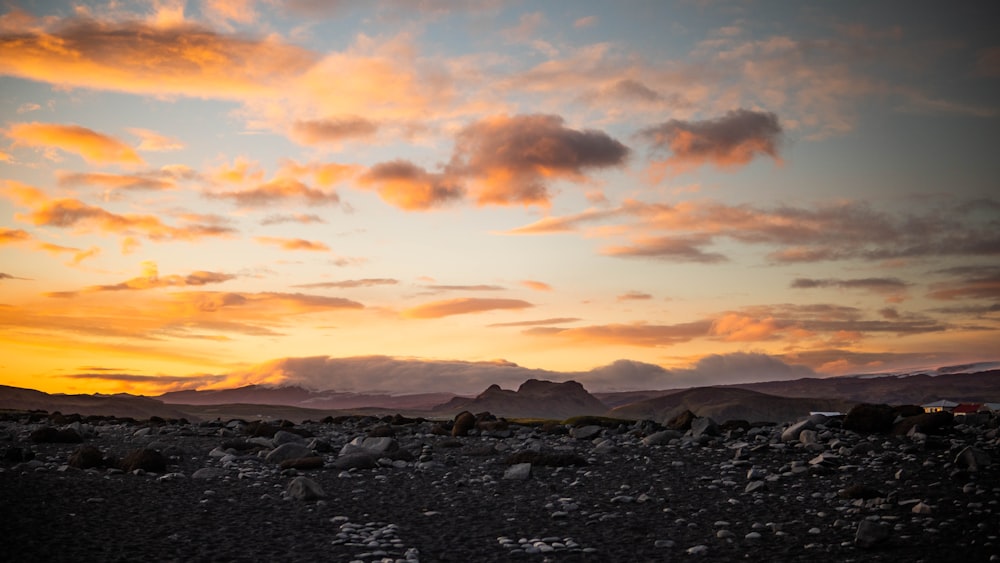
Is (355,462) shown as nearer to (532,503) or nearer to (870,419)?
(532,503)

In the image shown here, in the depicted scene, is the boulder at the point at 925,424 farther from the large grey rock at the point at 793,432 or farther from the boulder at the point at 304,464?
the boulder at the point at 304,464

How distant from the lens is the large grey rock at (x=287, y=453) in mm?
21969

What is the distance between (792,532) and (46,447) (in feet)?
89.2

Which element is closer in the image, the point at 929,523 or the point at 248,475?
the point at 929,523

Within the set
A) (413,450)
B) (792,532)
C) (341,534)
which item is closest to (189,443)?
(413,450)

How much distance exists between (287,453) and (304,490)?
A: 7.32 metres

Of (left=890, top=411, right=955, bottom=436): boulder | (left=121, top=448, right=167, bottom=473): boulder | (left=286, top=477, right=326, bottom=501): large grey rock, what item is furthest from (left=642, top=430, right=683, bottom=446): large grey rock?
(left=121, top=448, right=167, bottom=473): boulder

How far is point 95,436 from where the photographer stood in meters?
33.9

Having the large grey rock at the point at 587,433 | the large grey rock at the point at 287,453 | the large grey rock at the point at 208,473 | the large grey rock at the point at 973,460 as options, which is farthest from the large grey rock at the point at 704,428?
the large grey rock at the point at 208,473

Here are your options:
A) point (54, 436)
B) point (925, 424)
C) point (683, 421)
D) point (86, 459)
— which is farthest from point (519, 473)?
point (54, 436)

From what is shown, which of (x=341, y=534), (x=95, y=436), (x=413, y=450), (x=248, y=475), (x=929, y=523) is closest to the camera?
(x=929, y=523)

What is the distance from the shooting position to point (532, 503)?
592 inches

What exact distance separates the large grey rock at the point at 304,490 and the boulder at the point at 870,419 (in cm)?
1838

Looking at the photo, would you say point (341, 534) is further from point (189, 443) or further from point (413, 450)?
point (189, 443)
